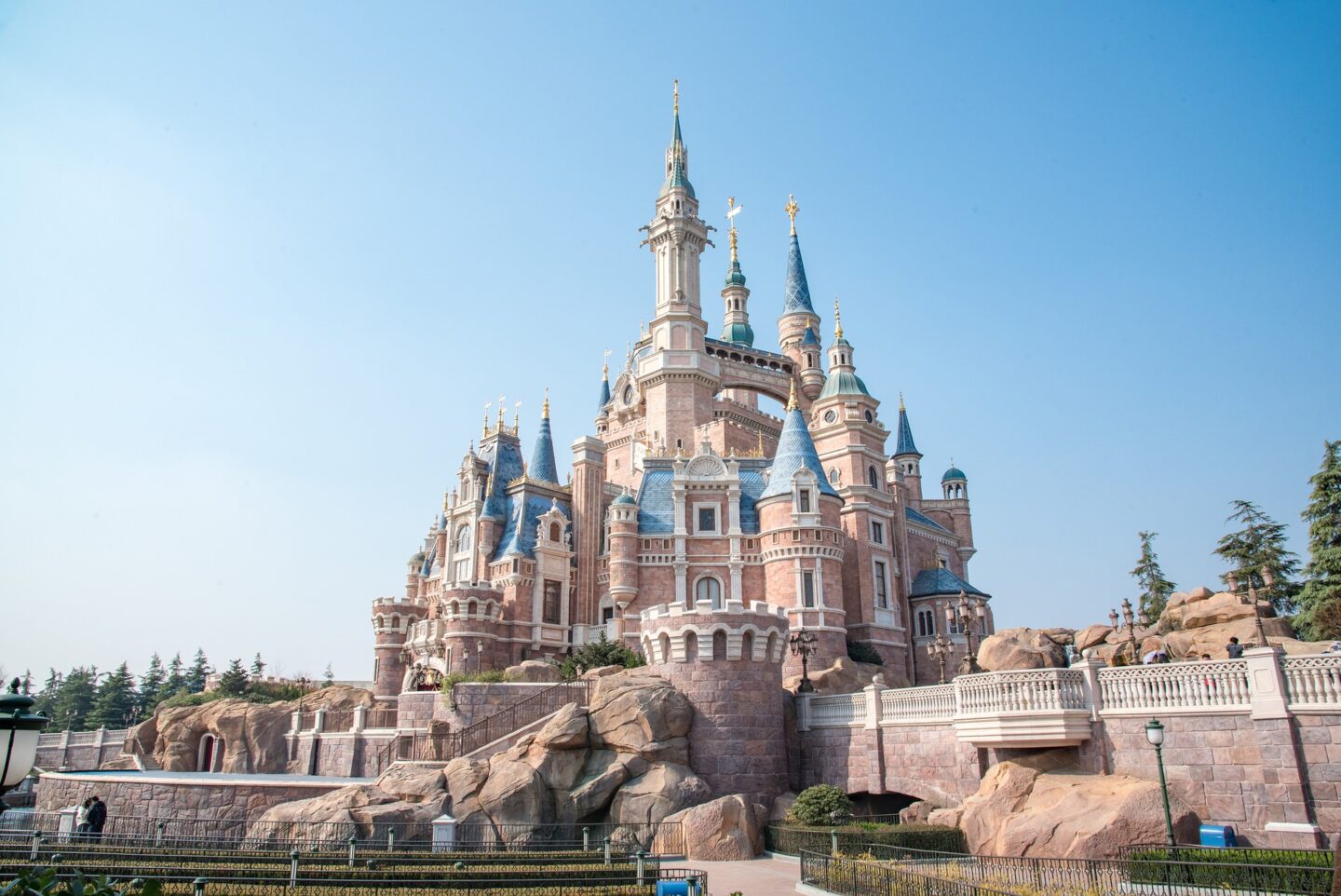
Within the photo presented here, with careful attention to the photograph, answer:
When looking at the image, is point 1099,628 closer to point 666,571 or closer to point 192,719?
point 666,571

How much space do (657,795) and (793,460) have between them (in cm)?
2218

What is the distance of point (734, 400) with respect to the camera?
6550cm

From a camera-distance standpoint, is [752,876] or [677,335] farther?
[677,335]

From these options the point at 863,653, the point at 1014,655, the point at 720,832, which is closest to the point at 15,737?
the point at 720,832

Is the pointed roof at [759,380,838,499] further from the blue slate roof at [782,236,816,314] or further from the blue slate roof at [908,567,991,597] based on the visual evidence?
the blue slate roof at [782,236,816,314]

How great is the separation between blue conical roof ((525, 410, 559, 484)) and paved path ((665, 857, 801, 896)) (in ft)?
102

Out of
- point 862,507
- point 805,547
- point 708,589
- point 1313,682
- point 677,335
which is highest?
point 677,335

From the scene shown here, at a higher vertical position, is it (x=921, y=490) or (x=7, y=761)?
(x=921, y=490)

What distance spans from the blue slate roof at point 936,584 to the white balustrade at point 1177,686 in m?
29.8

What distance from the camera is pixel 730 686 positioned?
30016 mm

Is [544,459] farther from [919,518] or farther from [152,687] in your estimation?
[152,687]

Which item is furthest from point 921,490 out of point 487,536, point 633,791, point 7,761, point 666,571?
point 7,761

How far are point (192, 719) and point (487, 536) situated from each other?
17822 millimetres

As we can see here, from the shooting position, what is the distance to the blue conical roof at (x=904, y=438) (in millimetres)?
65062
